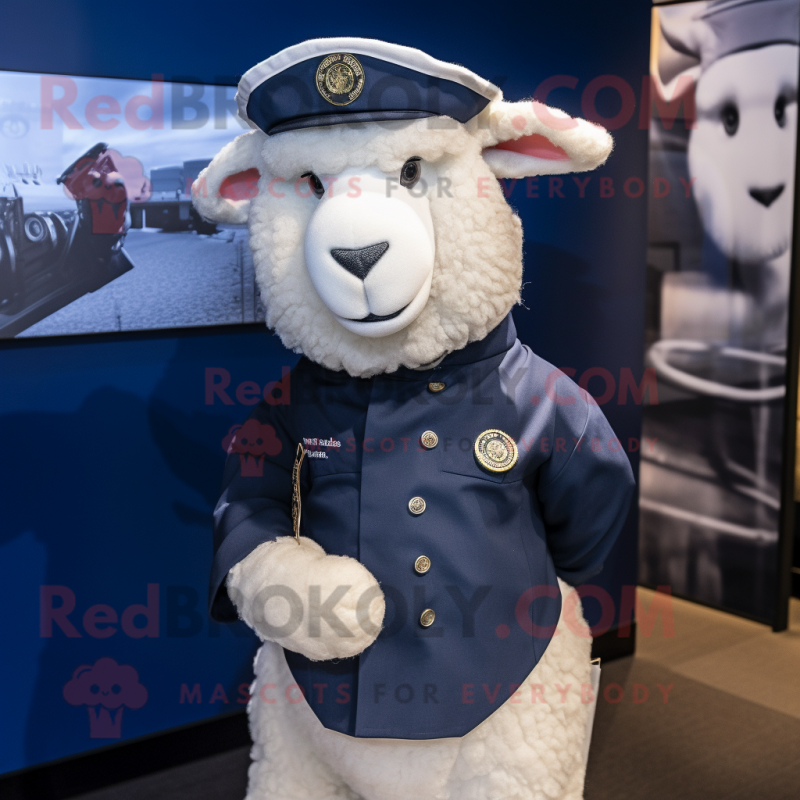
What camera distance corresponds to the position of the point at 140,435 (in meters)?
2.11

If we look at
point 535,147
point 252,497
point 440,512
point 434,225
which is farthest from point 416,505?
point 535,147

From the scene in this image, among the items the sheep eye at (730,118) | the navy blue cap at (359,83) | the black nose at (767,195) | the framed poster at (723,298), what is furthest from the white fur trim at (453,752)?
the sheep eye at (730,118)

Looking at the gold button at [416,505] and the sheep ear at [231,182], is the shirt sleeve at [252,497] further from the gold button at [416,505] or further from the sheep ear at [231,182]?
the sheep ear at [231,182]

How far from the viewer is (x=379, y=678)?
4.50ft

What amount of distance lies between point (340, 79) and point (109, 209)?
87 centimetres

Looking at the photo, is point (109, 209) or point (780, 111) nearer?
point (109, 209)

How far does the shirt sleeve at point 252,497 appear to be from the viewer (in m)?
1.44

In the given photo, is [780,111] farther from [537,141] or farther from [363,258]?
[363,258]

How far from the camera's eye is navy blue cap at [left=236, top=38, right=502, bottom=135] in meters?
1.29

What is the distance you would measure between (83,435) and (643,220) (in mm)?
1701

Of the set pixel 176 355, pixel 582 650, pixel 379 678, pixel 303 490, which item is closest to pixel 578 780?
pixel 582 650

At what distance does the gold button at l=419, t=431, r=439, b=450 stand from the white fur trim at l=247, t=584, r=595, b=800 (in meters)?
0.40

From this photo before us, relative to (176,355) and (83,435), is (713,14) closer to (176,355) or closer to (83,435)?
(176,355)

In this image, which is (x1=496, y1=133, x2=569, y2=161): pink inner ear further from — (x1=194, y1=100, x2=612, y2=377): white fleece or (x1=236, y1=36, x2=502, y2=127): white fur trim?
(x1=236, y1=36, x2=502, y2=127): white fur trim
